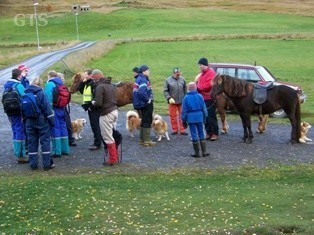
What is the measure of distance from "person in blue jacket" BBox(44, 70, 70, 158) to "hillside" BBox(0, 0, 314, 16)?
125955 millimetres

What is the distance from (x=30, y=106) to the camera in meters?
13.8

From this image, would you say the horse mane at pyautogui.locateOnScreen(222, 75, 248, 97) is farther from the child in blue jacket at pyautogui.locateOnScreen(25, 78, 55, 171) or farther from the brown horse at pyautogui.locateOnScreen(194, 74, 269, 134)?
the child in blue jacket at pyautogui.locateOnScreen(25, 78, 55, 171)

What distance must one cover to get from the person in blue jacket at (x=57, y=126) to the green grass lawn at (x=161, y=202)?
5.50 ft

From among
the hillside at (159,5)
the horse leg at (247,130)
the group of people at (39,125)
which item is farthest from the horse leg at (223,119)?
the hillside at (159,5)

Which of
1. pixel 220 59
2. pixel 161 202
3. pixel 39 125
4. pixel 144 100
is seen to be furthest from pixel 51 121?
pixel 220 59

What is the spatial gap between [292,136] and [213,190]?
6009 millimetres

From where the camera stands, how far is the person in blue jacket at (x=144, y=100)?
53.5 feet

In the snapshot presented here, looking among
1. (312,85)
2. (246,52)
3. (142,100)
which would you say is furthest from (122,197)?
(246,52)

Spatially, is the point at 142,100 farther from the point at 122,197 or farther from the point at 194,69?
the point at 194,69

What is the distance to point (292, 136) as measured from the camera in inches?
682

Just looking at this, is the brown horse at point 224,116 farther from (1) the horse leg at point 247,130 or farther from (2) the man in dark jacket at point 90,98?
(2) the man in dark jacket at point 90,98

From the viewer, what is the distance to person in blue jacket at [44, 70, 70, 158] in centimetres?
1527

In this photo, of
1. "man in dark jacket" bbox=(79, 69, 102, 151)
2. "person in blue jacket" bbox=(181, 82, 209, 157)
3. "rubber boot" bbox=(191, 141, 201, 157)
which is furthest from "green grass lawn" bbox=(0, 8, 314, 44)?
"rubber boot" bbox=(191, 141, 201, 157)

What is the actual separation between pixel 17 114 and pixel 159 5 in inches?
5610
